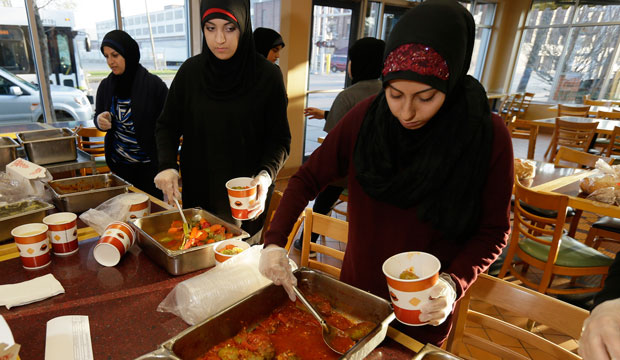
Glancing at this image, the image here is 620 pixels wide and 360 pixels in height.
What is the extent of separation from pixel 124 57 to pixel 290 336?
2.26 m

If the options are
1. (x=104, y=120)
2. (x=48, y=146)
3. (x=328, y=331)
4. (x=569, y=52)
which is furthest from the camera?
(x=569, y=52)

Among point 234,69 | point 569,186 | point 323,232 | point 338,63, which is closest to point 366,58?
point 234,69

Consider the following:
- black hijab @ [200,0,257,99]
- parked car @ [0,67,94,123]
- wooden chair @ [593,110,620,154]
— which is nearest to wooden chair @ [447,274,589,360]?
black hijab @ [200,0,257,99]

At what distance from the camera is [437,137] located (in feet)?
3.34

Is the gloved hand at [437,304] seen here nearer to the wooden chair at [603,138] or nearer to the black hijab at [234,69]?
the black hijab at [234,69]

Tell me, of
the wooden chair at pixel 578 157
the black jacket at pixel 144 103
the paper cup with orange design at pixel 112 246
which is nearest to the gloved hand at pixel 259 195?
the paper cup with orange design at pixel 112 246

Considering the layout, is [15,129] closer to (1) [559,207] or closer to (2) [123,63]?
(2) [123,63]

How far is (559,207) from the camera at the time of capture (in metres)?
2.13

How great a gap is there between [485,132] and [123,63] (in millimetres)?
2374

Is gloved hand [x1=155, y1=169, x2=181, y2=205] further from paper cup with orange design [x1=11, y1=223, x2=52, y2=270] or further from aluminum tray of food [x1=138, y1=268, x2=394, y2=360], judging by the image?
aluminum tray of food [x1=138, y1=268, x2=394, y2=360]

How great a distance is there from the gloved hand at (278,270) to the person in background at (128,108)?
1.77m

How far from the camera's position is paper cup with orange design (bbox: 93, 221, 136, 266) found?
126 centimetres

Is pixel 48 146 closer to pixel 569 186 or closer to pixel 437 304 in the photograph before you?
pixel 437 304

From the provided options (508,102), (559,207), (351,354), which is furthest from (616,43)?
(351,354)
